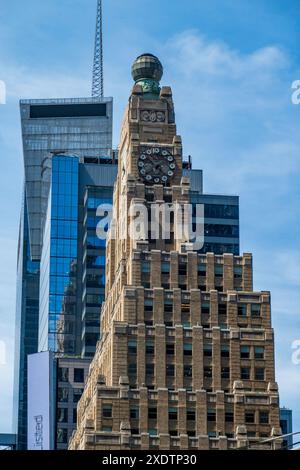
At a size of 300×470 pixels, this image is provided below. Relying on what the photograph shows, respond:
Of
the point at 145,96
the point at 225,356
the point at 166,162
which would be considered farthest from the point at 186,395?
the point at 145,96

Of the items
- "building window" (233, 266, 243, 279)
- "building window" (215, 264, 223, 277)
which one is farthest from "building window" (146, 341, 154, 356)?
"building window" (233, 266, 243, 279)

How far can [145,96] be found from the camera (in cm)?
18738

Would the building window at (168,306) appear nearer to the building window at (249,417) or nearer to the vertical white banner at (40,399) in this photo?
the vertical white banner at (40,399)

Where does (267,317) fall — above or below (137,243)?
below

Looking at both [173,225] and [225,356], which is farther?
[173,225]

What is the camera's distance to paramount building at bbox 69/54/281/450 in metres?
157

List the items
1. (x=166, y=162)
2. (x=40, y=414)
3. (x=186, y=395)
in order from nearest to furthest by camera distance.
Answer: (x=186, y=395)
(x=40, y=414)
(x=166, y=162)

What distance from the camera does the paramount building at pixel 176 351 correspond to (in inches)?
6176

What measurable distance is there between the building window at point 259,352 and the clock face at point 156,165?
30.2m

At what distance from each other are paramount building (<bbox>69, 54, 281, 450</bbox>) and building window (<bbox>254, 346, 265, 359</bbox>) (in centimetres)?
13

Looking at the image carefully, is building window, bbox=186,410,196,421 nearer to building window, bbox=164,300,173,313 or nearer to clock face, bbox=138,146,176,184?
building window, bbox=164,300,173,313

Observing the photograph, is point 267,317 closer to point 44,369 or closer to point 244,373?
point 244,373

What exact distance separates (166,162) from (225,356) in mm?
33077

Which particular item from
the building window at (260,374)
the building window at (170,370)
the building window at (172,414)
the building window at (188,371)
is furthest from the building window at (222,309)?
the building window at (172,414)
